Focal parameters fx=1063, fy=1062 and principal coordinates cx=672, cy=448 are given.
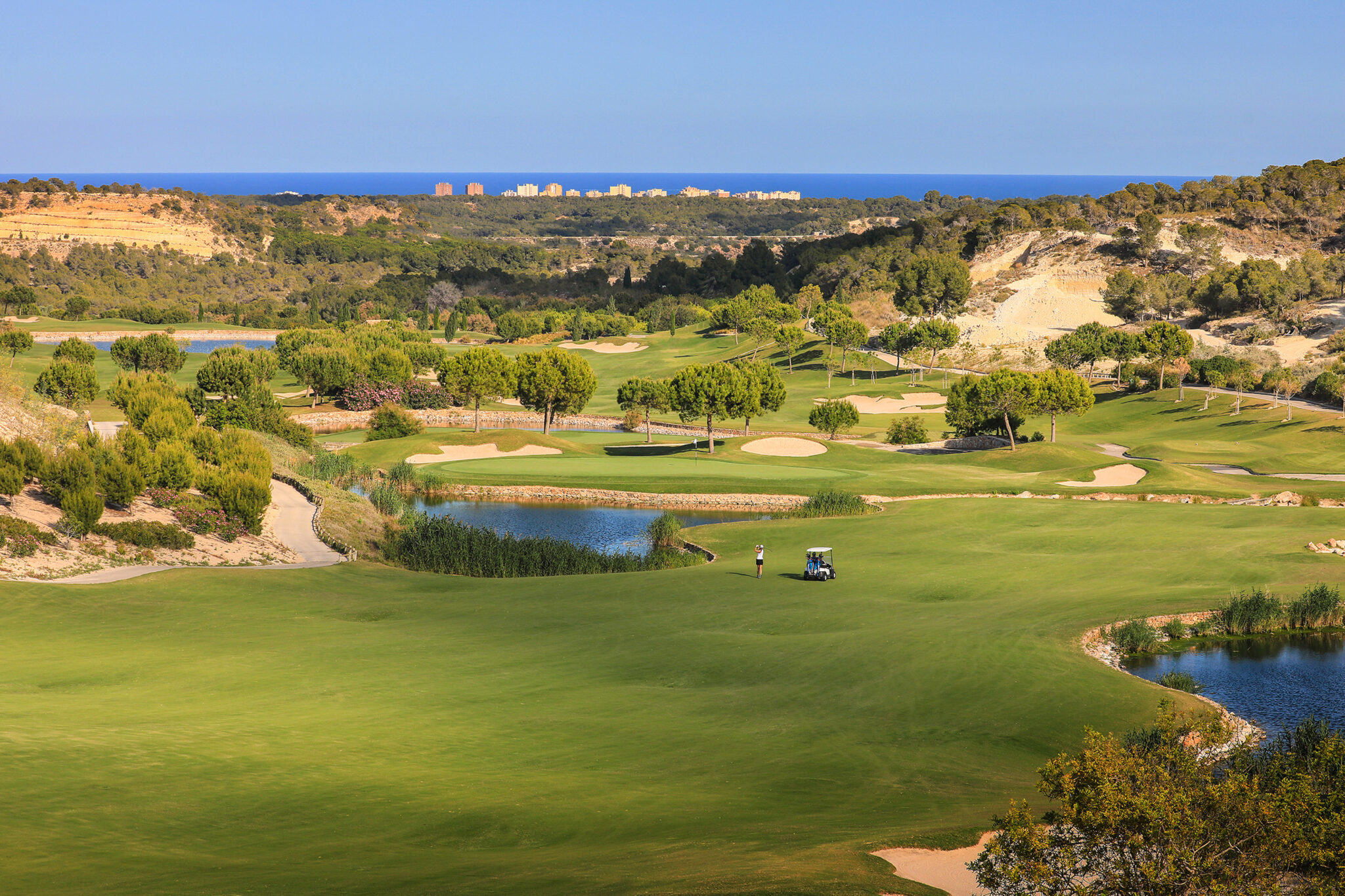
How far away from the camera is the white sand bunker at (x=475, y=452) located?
65.0 meters

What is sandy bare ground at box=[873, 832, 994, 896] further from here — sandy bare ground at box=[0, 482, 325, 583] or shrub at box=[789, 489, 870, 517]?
shrub at box=[789, 489, 870, 517]

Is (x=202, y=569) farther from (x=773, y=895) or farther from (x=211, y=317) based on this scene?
(x=211, y=317)

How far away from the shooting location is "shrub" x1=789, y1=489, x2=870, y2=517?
48312mm

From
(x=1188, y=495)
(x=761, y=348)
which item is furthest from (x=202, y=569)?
(x=761, y=348)

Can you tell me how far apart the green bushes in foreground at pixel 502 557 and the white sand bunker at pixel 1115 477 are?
78.0ft

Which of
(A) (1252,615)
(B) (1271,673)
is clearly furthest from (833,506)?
(B) (1271,673)

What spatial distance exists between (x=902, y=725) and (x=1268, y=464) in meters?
48.9

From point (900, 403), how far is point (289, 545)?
6336 cm

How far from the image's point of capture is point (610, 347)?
130 metres

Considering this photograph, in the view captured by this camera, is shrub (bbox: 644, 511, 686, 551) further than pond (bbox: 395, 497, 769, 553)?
No

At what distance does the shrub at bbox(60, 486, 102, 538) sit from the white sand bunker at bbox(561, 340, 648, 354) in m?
93.8

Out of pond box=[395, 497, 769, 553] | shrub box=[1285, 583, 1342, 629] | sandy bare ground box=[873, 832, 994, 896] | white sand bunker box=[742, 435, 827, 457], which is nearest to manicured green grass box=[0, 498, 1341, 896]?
sandy bare ground box=[873, 832, 994, 896]

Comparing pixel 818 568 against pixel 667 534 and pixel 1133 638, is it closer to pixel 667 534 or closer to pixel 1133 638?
pixel 1133 638

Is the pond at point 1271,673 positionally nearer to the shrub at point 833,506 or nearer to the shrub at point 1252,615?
the shrub at point 1252,615
